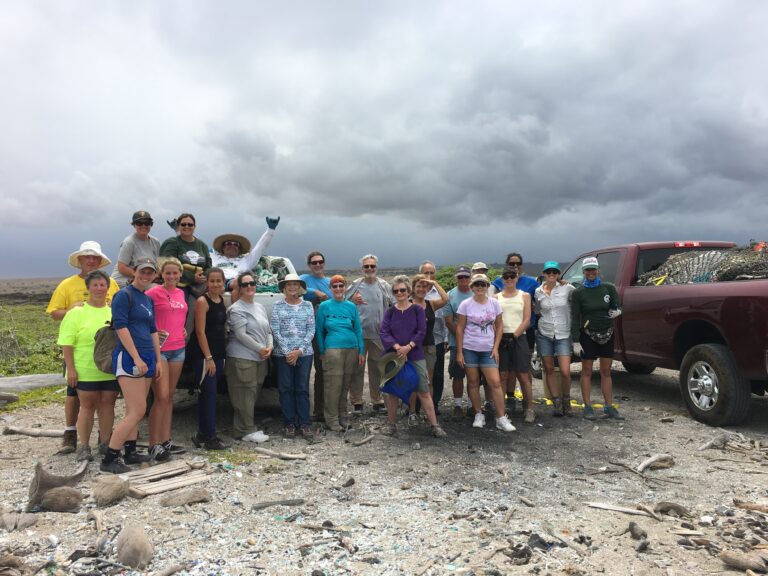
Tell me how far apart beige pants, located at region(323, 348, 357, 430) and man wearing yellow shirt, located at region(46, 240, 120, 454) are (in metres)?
2.36

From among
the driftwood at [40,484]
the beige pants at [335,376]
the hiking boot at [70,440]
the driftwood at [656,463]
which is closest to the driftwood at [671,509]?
the driftwood at [656,463]

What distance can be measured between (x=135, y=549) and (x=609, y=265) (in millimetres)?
6985

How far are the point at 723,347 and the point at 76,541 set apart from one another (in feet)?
20.7

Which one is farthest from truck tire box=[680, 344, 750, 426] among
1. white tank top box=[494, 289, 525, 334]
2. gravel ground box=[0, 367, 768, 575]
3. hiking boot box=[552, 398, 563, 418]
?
white tank top box=[494, 289, 525, 334]

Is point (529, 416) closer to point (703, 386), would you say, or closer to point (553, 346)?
point (553, 346)

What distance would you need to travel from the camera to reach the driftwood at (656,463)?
16.3ft

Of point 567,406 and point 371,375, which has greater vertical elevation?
point 371,375

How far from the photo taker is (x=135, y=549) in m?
3.29

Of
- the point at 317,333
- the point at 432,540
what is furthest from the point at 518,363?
the point at 432,540

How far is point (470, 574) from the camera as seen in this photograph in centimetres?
314

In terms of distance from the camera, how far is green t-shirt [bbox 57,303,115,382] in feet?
15.9

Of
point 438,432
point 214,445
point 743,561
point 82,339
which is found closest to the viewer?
point 743,561

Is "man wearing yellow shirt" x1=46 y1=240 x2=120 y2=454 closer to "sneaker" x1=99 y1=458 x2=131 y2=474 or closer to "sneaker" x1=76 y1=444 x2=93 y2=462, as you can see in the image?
"sneaker" x1=76 y1=444 x2=93 y2=462

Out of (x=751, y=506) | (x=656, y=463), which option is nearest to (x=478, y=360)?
(x=656, y=463)
